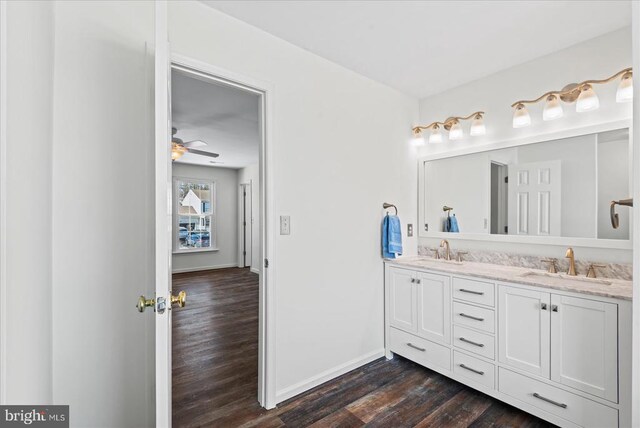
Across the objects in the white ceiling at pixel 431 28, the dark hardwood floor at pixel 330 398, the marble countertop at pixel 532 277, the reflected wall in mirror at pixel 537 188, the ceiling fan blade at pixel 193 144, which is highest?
the white ceiling at pixel 431 28

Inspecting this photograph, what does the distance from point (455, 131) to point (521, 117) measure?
0.53m

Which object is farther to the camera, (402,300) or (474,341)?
(402,300)

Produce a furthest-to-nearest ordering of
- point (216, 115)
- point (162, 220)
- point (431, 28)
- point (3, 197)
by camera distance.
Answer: point (216, 115)
point (431, 28)
point (162, 220)
point (3, 197)

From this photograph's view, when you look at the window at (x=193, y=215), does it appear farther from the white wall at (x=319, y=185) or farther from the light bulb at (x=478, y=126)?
the light bulb at (x=478, y=126)

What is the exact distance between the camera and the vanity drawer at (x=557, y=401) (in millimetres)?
1596

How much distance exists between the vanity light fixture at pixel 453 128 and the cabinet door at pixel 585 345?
148 cm

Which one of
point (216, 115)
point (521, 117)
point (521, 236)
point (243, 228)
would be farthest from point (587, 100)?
point (243, 228)

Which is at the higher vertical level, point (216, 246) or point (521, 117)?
point (521, 117)

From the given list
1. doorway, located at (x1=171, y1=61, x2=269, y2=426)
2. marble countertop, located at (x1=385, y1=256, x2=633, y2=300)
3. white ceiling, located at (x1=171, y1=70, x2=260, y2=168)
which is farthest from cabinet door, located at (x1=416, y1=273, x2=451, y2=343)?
white ceiling, located at (x1=171, y1=70, x2=260, y2=168)

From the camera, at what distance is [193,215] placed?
6758 mm

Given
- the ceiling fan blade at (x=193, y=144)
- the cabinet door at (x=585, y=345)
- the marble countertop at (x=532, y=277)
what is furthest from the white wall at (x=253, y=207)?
the cabinet door at (x=585, y=345)

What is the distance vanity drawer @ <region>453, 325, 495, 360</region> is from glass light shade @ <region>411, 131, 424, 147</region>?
Result: 173 centimetres

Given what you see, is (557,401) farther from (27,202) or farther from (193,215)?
(193,215)

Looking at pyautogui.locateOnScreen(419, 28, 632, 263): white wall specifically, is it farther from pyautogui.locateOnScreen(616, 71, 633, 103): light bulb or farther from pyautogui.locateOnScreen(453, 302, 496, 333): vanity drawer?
pyautogui.locateOnScreen(453, 302, 496, 333): vanity drawer
